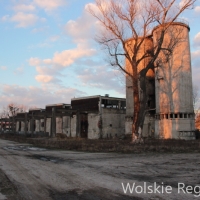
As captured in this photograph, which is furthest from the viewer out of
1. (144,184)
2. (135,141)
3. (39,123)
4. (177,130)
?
(39,123)

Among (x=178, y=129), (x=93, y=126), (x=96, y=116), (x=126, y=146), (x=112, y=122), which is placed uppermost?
(x=96, y=116)

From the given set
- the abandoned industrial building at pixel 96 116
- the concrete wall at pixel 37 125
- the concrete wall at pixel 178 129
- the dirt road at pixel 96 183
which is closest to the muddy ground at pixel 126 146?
the dirt road at pixel 96 183

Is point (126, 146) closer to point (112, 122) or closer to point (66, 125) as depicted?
point (112, 122)

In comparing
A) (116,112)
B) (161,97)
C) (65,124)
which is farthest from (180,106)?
(65,124)

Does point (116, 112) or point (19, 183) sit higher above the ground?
point (116, 112)

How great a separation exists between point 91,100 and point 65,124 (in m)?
10.8

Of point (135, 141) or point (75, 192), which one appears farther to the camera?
point (135, 141)

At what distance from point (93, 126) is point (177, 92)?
17758 millimetres

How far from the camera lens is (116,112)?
171 ft

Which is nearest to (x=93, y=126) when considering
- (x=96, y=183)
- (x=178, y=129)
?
(x=178, y=129)

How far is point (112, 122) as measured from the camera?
5112cm

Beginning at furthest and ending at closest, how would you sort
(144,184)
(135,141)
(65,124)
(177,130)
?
(65,124) → (177,130) → (135,141) → (144,184)

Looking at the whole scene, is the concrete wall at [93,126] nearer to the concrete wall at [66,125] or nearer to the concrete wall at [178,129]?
the concrete wall at [66,125]

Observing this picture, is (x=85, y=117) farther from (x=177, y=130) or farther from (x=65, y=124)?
(x=177, y=130)
